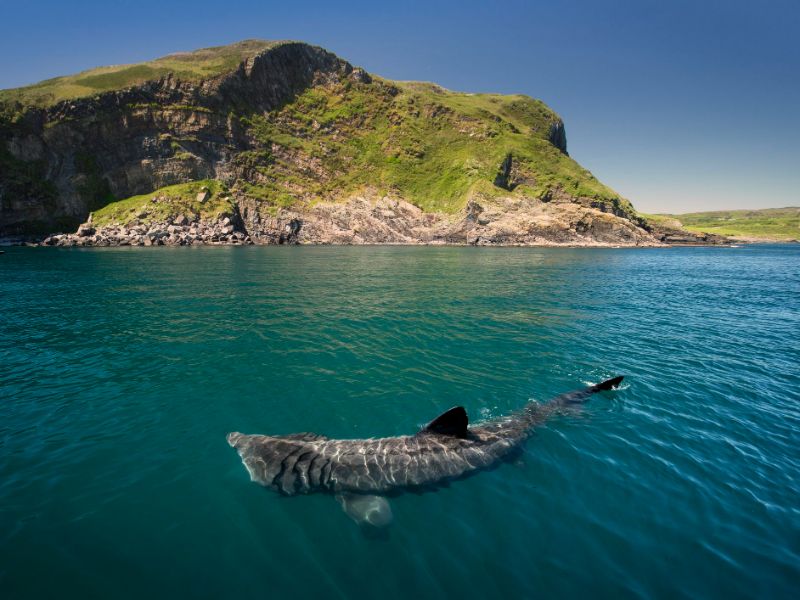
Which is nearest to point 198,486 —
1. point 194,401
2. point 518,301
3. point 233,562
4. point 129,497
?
point 129,497

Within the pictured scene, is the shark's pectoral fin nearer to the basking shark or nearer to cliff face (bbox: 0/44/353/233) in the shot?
the basking shark

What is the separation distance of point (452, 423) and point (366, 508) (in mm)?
3164

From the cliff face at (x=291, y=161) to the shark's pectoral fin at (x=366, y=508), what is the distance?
126 metres

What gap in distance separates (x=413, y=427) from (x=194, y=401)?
8173 mm

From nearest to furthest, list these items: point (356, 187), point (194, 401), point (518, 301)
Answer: point (194, 401) < point (518, 301) < point (356, 187)

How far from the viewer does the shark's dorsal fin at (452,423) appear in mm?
9984

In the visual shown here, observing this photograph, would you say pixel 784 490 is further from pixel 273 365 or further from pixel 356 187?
pixel 356 187

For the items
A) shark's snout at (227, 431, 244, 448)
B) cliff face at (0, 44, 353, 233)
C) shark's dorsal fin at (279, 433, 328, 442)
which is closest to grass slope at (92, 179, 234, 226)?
cliff face at (0, 44, 353, 233)

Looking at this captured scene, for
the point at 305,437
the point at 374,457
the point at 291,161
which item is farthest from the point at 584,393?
the point at 291,161

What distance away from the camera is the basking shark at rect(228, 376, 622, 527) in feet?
28.8

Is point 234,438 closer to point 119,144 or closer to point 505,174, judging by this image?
point 505,174

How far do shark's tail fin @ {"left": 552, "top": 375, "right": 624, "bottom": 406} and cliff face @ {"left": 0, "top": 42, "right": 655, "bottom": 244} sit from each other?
388 ft

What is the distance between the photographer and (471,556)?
7.30 meters

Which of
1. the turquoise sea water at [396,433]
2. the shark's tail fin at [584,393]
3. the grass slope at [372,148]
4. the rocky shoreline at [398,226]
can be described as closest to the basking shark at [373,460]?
the turquoise sea water at [396,433]
